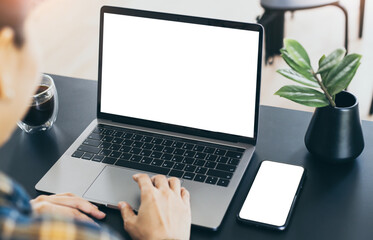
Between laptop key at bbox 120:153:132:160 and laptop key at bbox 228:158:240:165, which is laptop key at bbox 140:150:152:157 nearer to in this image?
laptop key at bbox 120:153:132:160

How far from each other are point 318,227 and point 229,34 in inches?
16.9

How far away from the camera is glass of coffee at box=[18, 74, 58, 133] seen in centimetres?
121

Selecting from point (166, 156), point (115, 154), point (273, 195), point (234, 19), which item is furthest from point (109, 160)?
point (234, 19)

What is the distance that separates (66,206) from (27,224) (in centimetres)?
48

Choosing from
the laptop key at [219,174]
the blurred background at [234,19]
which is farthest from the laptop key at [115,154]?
the blurred background at [234,19]

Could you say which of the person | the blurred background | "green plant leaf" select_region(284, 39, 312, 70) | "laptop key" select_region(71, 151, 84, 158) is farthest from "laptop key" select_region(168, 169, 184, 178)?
the blurred background

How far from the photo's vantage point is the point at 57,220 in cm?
56

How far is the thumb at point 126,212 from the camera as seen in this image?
3.18 ft

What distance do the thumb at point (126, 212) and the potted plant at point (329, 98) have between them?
0.36m

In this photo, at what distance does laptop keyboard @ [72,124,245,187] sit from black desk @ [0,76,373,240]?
0.16ft

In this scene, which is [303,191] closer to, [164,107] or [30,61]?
[164,107]

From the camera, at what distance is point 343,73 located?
1.02 metres

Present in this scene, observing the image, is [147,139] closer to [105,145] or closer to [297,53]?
[105,145]

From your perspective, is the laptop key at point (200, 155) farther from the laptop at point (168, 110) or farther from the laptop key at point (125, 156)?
the laptop key at point (125, 156)
